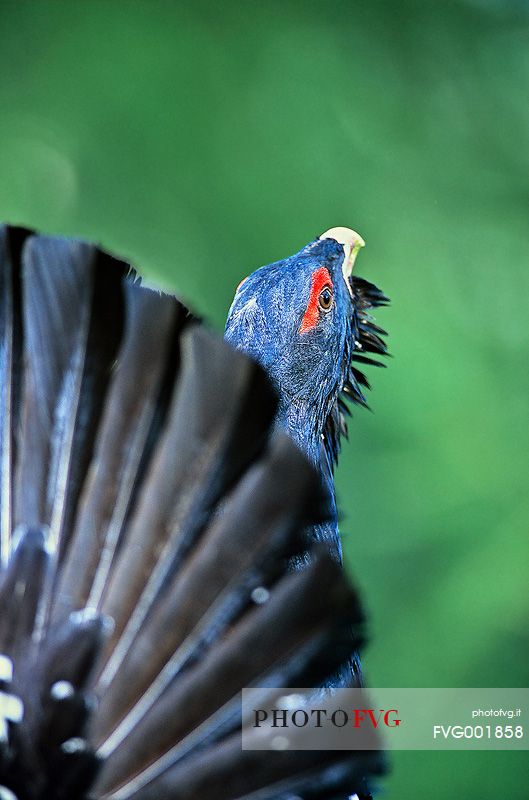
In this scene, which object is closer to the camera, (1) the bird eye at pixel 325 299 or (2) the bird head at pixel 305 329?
(2) the bird head at pixel 305 329

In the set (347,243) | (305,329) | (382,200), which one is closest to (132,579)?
(305,329)

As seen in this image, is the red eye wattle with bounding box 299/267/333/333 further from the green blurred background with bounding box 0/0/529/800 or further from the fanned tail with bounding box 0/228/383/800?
the green blurred background with bounding box 0/0/529/800

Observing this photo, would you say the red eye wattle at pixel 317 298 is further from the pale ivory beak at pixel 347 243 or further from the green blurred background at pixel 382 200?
Result: the green blurred background at pixel 382 200

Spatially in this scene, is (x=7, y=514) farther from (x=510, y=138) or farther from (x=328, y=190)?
(x=510, y=138)

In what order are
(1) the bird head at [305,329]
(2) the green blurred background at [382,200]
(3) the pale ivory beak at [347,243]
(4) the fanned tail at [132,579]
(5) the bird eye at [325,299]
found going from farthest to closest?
(2) the green blurred background at [382,200] < (3) the pale ivory beak at [347,243] < (5) the bird eye at [325,299] < (1) the bird head at [305,329] < (4) the fanned tail at [132,579]

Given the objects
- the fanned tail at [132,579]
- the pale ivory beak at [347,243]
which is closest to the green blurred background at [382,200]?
the pale ivory beak at [347,243]

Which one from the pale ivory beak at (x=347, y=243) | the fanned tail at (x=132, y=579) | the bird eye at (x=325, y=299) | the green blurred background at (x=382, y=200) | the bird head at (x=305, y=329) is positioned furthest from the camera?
the green blurred background at (x=382, y=200)

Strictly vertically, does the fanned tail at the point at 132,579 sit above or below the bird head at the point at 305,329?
below

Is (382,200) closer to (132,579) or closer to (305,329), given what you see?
(305,329)
